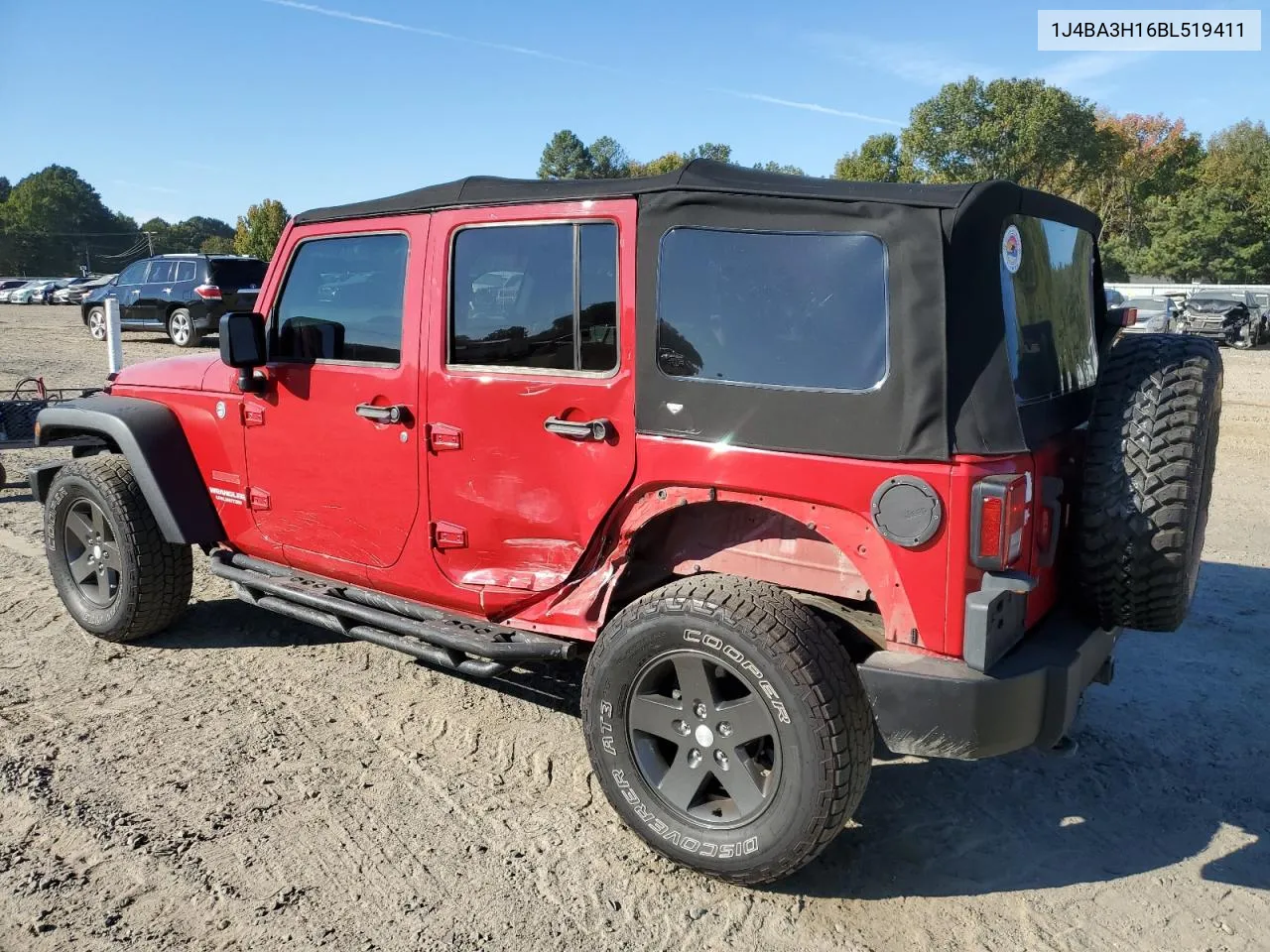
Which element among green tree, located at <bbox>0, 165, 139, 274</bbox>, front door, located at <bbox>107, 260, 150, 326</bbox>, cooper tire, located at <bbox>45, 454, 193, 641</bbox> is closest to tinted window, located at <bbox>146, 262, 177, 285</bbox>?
front door, located at <bbox>107, 260, 150, 326</bbox>

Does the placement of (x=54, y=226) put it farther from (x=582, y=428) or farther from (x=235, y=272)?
(x=582, y=428)

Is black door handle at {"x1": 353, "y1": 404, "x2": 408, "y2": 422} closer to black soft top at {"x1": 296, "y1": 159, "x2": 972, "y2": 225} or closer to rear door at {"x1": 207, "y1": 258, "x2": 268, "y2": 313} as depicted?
black soft top at {"x1": 296, "y1": 159, "x2": 972, "y2": 225}

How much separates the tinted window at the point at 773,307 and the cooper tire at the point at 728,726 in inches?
25.7

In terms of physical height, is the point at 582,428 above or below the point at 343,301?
below

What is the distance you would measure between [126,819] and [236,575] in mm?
1289

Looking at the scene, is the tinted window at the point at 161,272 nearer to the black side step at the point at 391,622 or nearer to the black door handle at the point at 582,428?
the black side step at the point at 391,622

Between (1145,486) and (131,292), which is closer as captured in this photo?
(1145,486)

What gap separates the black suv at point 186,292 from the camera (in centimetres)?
1722

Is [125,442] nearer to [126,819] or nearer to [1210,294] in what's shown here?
[126,819]

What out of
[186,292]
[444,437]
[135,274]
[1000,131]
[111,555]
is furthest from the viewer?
[1000,131]

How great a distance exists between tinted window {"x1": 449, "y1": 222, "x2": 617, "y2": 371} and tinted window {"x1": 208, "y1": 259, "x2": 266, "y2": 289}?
15448 mm

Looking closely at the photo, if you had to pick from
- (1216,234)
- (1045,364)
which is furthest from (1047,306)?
(1216,234)

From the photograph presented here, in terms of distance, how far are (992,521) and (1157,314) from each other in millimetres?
25926

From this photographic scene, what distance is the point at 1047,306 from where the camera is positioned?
10.2 feet
